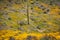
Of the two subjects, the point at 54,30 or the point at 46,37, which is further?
the point at 54,30

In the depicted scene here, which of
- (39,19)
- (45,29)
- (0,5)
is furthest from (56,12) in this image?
(0,5)

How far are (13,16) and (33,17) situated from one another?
296 centimetres

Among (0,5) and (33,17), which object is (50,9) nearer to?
(33,17)

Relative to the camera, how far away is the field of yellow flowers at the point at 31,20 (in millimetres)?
20266

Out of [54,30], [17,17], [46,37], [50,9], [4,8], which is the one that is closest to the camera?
[46,37]

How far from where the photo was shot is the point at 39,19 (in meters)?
26.1

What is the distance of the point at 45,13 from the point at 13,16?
18.2 feet

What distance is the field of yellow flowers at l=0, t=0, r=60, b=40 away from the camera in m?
20.3

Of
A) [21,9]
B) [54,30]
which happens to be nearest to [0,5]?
[21,9]

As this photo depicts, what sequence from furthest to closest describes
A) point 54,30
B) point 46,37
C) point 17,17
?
point 17,17, point 54,30, point 46,37

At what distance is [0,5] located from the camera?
95.6 feet

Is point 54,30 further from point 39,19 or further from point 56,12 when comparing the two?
point 56,12

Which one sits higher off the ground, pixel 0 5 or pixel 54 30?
pixel 0 5

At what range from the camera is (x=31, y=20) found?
25422 mm
